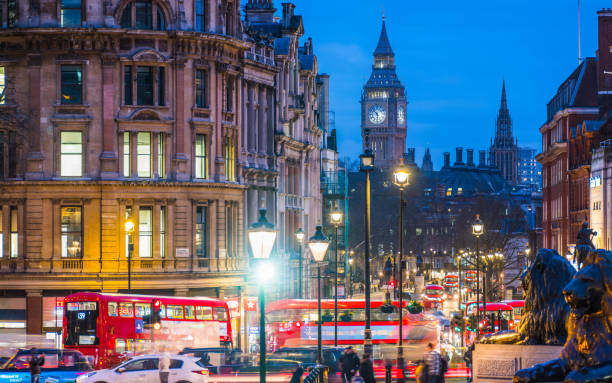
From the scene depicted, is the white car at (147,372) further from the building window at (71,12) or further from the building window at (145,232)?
the building window at (71,12)

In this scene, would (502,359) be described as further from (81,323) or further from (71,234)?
(71,234)

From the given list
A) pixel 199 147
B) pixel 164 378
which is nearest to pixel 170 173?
pixel 199 147

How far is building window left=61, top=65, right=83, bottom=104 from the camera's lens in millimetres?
52281

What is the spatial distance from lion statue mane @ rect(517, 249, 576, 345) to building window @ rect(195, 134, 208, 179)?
36.7 m

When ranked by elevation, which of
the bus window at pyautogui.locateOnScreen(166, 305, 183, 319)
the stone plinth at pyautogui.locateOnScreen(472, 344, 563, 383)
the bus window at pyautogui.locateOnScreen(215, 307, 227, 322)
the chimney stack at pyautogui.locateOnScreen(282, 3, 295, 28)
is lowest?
the bus window at pyautogui.locateOnScreen(215, 307, 227, 322)

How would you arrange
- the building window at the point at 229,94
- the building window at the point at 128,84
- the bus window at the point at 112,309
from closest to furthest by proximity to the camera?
the bus window at the point at 112,309 < the building window at the point at 128,84 < the building window at the point at 229,94

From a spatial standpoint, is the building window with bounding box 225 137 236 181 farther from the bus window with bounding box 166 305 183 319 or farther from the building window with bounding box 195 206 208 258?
the bus window with bounding box 166 305 183 319

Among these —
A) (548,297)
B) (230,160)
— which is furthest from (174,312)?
(548,297)

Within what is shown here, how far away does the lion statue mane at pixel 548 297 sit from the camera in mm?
18516

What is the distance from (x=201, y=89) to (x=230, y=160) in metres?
4.17

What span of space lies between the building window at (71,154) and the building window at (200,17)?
7.82 meters

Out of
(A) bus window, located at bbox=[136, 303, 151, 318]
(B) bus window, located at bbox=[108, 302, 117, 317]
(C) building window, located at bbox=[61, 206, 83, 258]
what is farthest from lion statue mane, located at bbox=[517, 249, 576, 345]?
(C) building window, located at bbox=[61, 206, 83, 258]

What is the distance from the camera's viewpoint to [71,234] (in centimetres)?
5184

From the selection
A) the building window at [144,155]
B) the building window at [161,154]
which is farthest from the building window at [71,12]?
the building window at [161,154]
